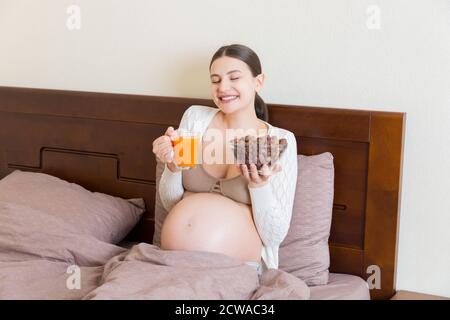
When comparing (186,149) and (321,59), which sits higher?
(321,59)

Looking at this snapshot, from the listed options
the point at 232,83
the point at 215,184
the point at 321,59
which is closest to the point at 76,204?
the point at 215,184

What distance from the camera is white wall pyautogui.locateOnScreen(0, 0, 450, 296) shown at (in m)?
1.96

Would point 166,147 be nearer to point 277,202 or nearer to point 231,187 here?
point 231,187

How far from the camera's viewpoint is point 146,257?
70.6 inches

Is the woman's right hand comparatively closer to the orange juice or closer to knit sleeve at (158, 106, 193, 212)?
the orange juice

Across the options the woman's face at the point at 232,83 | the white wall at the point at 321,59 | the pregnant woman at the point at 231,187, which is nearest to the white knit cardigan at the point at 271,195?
the pregnant woman at the point at 231,187

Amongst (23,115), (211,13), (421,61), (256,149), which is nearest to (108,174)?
(23,115)

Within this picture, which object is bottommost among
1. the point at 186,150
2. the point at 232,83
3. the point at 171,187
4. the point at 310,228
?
the point at 310,228

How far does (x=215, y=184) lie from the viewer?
6.42 feet

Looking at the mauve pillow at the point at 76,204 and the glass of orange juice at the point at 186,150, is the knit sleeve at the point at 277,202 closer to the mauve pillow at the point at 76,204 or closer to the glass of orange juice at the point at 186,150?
the glass of orange juice at the point at 186,150

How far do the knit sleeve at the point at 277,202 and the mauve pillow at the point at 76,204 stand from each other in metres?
0.56

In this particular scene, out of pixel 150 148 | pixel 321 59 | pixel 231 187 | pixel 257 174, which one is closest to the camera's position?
pixel 257 174

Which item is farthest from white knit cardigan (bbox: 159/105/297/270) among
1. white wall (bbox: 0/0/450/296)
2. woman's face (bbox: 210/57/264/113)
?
white wall (bbox: 0/0/450/296)

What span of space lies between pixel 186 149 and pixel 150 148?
1.77 ft
